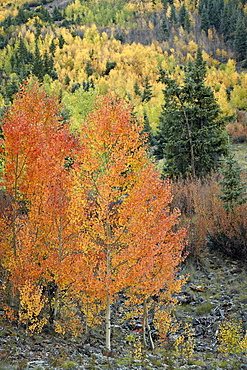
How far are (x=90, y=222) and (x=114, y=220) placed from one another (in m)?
0.88

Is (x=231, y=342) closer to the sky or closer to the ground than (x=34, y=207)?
closer to the ground

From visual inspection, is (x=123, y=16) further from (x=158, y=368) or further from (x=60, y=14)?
(x=158, y=368)

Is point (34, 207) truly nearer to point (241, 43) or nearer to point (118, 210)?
point (118, 210)

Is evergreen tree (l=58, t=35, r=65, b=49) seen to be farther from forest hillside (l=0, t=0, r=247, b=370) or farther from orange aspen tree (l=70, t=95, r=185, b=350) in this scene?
orange aspen tree (l=70, t=95, r=185, b=350)

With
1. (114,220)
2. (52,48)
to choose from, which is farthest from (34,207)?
(52,48)

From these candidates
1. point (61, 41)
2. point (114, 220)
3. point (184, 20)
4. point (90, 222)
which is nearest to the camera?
point (114, 220)

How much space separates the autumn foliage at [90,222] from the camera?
10.9 meters

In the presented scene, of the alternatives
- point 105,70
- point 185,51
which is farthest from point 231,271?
point 185,51

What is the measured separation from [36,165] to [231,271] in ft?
37.7

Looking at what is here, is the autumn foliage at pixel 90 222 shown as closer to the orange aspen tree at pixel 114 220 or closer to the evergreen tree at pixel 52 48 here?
the orange aspen tree at pixel 114 220

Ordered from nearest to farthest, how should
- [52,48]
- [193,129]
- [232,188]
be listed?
[232,188] → [193,129] → [52,48]

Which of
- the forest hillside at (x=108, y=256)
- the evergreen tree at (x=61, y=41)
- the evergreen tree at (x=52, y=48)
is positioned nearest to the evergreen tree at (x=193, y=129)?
the forest hillside at (x=108, y=256)

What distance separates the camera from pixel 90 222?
1132 centimetres

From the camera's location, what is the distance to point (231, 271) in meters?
16.9
